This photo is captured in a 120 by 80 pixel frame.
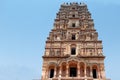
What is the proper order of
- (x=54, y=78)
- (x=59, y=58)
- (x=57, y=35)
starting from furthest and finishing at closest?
(x=57, y=35) → (x=59, y=58) → (x=54, y=78)

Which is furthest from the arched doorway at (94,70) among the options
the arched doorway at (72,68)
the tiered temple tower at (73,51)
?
the arched doorway at (72,68)

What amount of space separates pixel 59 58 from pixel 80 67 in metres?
2.73

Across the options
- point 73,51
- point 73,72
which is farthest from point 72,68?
point 73,51

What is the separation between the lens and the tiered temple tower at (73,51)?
28766mm

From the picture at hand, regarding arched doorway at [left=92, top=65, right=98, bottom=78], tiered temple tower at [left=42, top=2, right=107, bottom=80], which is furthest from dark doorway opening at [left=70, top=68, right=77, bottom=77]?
arched doorway at [left=92, top=65, right=98, bottom=78]

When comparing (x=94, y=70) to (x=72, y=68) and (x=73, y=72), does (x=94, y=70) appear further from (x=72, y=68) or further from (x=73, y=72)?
(x=72, y=68)

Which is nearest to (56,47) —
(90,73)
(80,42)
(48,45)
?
(48,45)

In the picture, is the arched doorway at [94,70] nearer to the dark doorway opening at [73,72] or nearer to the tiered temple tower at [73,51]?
the tiered temple tower at [73,51]

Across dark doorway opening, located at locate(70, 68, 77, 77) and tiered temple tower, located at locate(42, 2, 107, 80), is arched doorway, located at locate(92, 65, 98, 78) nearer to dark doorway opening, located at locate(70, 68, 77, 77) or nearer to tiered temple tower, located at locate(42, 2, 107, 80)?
tiered temple tower, located at locate(42, 2, 107, 80)

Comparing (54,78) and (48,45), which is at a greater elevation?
(48,45)

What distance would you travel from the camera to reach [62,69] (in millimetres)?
29109

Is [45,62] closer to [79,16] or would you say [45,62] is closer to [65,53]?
[65,53]

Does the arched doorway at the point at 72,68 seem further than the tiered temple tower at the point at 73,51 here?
Yes

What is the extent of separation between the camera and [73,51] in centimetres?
3089
